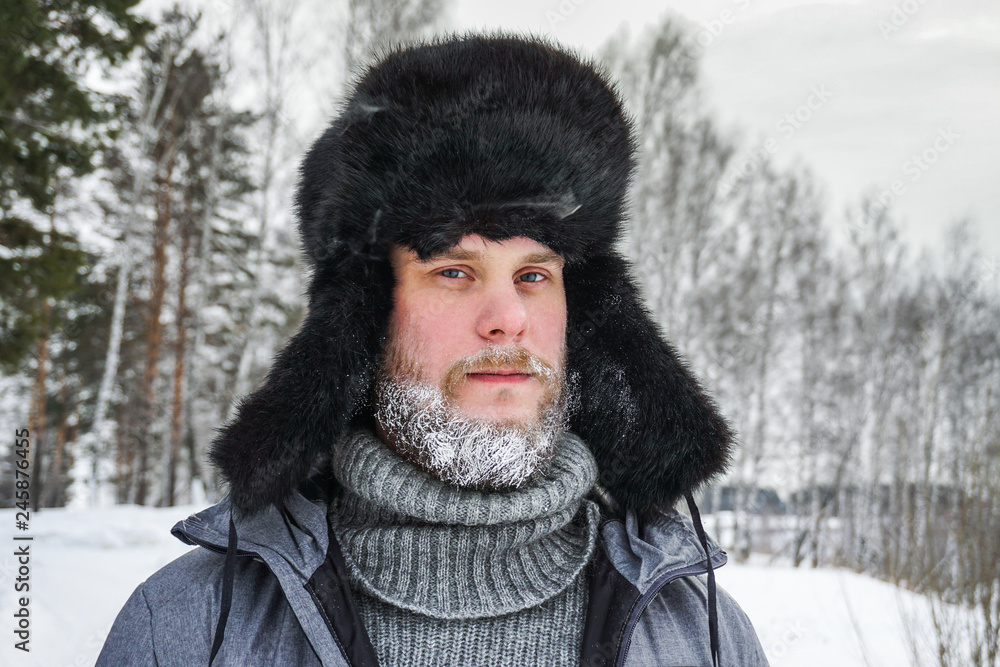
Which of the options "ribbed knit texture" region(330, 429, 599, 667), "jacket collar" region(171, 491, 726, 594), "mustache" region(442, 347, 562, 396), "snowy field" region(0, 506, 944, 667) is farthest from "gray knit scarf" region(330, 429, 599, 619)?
"snowy field" region(0, 506, 944, 667)

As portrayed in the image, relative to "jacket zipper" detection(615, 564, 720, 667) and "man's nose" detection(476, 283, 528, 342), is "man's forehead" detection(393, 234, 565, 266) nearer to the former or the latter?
"man's nose" detection(476, 283, 528, 342)

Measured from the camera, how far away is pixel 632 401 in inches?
72.7

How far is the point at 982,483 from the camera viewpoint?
3508mm

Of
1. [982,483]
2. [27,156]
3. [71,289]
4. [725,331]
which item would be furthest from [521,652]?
[725,331]

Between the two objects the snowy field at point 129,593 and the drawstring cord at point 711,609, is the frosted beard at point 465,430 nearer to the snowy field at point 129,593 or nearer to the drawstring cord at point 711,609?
the drawstring cord at point 711,609

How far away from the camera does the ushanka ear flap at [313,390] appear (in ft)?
4.69

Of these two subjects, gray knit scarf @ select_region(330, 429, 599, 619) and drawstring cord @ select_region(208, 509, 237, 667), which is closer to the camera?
drawstring cord @ select_region(208, 509, 237, 667)

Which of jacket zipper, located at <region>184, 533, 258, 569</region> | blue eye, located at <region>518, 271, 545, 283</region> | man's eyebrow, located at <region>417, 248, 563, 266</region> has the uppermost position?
man's eyebrow, located at <region>417, 248, 563, 266</region>

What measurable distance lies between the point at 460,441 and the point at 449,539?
23 cm

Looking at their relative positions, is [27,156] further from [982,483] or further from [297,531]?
[982,483]

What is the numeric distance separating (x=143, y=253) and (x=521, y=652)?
38.4 feet

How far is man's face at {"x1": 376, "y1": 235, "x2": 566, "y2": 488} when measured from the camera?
1561mm

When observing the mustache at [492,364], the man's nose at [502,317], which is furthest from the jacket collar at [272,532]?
the man's nose at [502,317]

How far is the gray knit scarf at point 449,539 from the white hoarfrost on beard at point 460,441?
3 centimetres
